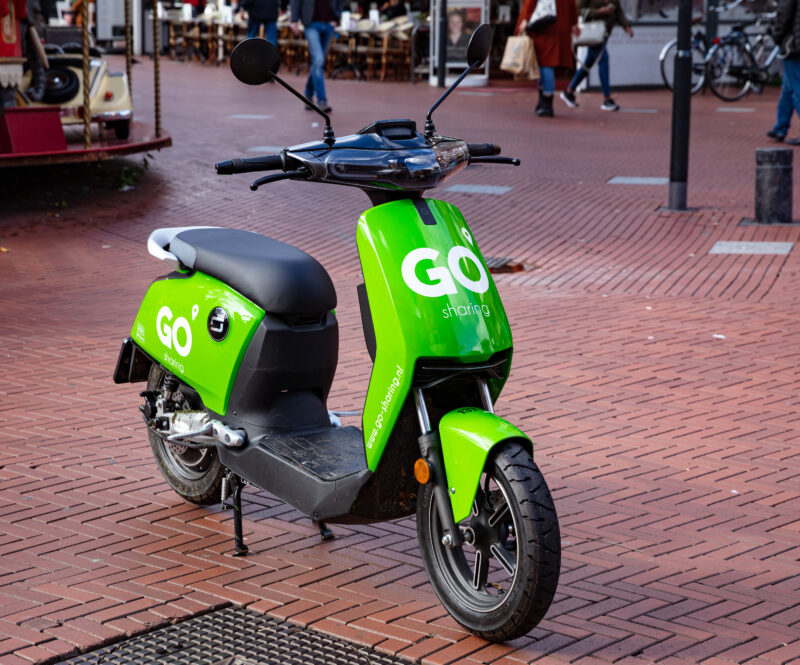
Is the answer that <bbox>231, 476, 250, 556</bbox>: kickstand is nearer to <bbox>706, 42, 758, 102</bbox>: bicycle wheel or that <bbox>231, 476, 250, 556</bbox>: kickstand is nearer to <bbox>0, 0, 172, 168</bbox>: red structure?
<bbox>0, 0, 172, 168</bbox>: red structure

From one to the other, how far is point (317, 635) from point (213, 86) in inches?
736

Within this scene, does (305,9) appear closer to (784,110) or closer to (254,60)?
(784,110)

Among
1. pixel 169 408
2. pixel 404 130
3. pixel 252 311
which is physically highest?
pixel 404 130

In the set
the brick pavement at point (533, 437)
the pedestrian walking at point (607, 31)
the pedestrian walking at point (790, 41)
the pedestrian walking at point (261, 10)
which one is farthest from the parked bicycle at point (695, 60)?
the brick pavement at point (533, 437)

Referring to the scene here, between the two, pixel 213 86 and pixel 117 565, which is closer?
pixel 117 565

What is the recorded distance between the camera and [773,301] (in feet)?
26.6

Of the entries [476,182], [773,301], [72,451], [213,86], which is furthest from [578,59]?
[72,451]

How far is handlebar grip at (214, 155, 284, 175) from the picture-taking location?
368 centimetres

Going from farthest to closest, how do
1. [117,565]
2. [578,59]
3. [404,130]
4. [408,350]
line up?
[578,59] < [117,565] < [404,130] < [408,350]

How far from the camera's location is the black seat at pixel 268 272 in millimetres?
4059

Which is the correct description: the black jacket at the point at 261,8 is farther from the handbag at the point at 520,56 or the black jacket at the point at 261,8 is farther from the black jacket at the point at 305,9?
the handbag at the point at 520,56

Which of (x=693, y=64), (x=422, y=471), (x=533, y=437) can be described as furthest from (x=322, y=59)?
(x=422, y=471)

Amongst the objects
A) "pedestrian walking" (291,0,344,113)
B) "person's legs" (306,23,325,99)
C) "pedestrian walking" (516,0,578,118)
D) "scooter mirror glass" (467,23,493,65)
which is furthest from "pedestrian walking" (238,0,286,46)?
"scooter mirror glass" (467,23,493,65)

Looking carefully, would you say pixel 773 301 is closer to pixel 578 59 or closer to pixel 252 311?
pixel 252 311
